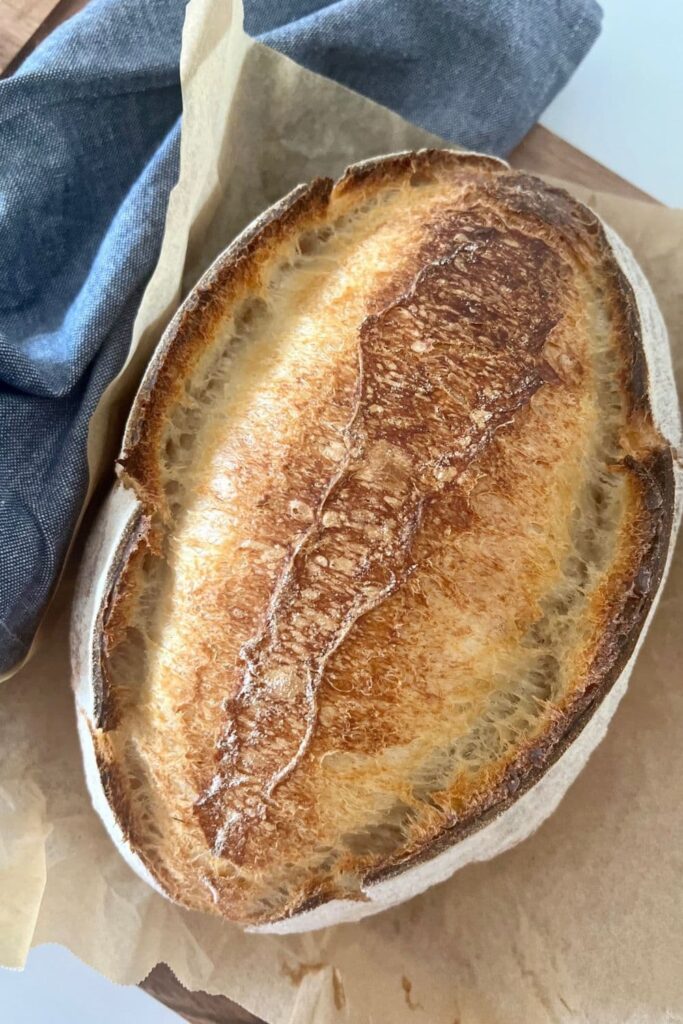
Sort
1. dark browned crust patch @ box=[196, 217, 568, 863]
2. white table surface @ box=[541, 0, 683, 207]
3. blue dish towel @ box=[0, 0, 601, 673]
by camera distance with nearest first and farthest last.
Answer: dark browned crust patch @ box=[196, 217, 568, 863] < blue dish towel @ box=[0, 0, 601, 673] < white table surface @ box=[541, 0, 683, 207]

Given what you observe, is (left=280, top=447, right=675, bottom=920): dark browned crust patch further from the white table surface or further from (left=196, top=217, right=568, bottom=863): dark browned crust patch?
the white table surface

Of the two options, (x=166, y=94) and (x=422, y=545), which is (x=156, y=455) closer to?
(x=422, y=545)

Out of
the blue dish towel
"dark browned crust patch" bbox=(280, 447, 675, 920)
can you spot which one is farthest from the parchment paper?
"dark browned crust patch" bbox=(280, 447, 675, 920)

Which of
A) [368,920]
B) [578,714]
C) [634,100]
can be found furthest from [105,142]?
[368,920]

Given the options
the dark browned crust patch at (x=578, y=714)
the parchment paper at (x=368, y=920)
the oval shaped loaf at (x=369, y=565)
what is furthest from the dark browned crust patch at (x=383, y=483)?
the parchment paper at (x=368, y=920)

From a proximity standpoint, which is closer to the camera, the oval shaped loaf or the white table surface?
the oval shaped loaf

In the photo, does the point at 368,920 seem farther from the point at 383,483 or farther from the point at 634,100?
the point at 634,100

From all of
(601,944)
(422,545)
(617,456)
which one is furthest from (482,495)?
(601,944)
